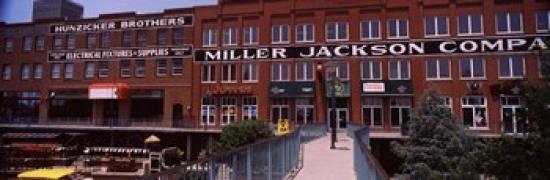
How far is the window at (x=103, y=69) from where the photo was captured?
51969mm

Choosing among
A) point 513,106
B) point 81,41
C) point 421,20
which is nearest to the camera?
point 513,106

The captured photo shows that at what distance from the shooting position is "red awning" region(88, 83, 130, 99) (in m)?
49.0

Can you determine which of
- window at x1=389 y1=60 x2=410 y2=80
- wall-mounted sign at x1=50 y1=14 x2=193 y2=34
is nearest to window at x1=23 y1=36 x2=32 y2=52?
wall-mounted sign at x1=50 y1=14 x2=193 y2=34

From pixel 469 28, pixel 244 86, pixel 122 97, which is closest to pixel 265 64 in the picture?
pixel 244 86

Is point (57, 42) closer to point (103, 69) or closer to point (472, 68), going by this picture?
point (103, 69)

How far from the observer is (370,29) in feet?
143

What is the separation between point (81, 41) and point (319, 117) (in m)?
28.3

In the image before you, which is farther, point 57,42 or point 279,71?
point 57,42

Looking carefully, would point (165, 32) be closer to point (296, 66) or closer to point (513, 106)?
point (296, 66)

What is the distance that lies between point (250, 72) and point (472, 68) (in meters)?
19.8

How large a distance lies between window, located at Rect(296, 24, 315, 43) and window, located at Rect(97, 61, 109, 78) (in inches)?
836

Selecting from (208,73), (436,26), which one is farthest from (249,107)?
(436,26)

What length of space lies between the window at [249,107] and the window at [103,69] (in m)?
16.4

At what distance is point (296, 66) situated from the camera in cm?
4500
